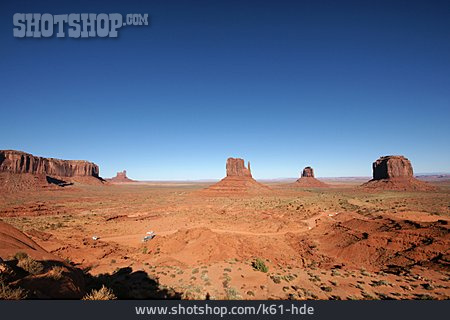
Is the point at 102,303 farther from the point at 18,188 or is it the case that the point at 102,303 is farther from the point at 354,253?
the point at 18,188

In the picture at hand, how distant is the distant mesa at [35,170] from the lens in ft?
246

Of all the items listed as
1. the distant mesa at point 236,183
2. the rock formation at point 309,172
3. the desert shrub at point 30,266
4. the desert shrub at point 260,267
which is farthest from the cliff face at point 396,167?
the desert shrub at point 30,266

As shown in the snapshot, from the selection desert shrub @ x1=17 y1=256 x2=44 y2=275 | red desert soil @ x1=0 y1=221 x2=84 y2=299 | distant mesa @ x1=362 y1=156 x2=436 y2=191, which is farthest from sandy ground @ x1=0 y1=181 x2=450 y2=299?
distant mesa @ x1=362 y1=156 x2=436 y2=191

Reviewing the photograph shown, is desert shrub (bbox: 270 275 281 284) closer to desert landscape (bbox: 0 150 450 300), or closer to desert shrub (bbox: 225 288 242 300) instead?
desert landscape (bbox: 0 150 450 300)

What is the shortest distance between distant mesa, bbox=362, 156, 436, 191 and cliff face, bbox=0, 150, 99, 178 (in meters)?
147

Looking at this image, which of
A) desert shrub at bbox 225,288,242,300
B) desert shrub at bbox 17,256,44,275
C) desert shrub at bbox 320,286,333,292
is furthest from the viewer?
desert shrub at bbox 320,286,333,292

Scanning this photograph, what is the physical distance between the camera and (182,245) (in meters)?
17.1

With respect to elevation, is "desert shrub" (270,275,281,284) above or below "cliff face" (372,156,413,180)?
below

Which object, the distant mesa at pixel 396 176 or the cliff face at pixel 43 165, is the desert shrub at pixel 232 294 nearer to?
the distant mesa at pixel 396 176

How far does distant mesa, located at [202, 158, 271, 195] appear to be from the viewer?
2968 inches

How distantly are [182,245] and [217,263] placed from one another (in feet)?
15.1

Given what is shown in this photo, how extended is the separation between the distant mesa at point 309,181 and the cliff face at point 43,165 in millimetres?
138281

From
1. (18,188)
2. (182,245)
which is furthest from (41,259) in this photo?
(18,188)

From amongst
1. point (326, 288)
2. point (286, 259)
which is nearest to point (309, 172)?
point (286, 259)
